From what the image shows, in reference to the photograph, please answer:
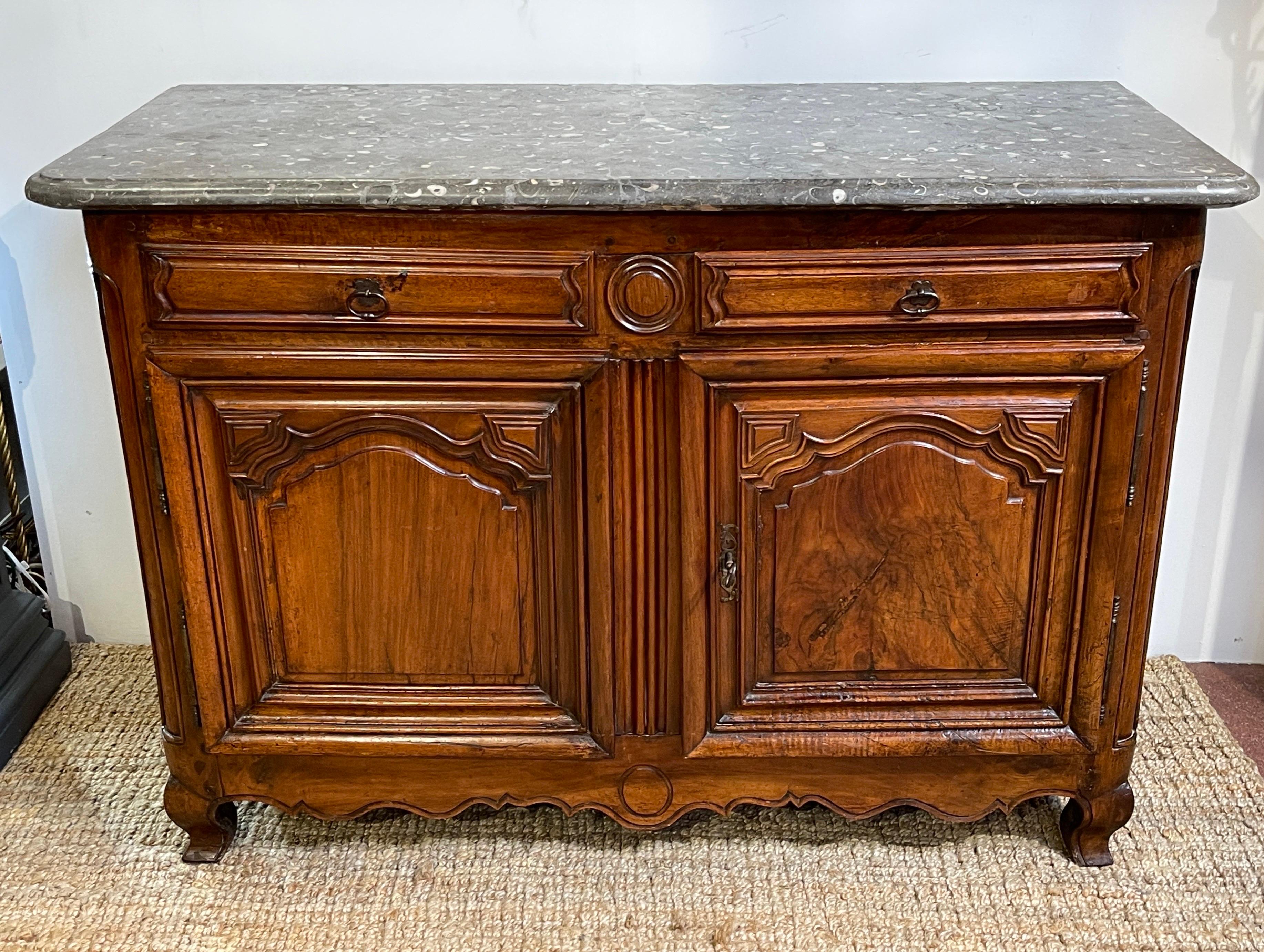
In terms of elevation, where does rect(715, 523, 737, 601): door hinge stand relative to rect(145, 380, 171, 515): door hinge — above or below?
below

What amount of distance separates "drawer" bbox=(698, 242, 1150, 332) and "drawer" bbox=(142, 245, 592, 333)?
0.15m

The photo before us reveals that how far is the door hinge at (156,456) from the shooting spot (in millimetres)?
1391

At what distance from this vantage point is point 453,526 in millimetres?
1448

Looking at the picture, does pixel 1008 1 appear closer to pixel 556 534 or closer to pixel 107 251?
pixel 556 534

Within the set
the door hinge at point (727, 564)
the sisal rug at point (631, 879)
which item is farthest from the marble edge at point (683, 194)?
the sisal rug at point (631, 879)

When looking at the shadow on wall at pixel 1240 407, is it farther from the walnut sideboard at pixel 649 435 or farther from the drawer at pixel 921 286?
the drawer at pixel 921 286

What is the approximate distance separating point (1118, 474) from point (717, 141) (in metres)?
0.56

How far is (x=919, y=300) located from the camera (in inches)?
52.2

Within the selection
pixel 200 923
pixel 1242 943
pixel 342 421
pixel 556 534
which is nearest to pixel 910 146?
pixel 556 534

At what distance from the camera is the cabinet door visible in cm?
137

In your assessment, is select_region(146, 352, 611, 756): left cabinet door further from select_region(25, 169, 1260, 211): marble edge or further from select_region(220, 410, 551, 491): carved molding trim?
select_region(25, 169, 1260, 211): marble edge

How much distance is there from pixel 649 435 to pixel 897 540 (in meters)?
0.30

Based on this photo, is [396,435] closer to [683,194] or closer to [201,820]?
[683,194]

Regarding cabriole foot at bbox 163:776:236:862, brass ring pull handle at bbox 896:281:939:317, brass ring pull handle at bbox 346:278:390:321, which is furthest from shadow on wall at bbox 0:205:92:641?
brass ring pull handle at bbox 896:281:939:317
